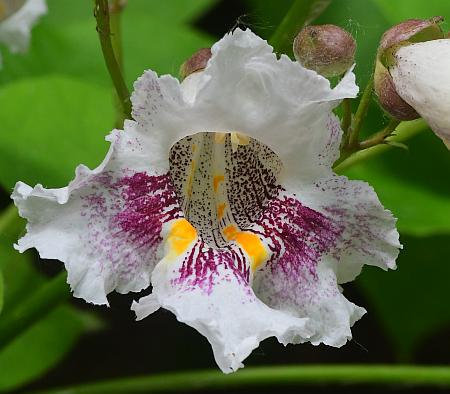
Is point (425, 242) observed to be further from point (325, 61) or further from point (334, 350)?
point (325, 61)

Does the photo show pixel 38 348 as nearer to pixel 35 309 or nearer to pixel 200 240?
pixel 35 309

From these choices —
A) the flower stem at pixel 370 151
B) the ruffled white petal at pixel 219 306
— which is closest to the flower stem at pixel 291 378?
the flower stem at pixel 370 151

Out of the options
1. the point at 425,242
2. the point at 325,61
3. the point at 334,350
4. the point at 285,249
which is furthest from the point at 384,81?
the point at 334,350

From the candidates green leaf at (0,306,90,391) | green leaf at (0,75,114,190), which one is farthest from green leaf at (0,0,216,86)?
green leaf at (0,306,90,391)

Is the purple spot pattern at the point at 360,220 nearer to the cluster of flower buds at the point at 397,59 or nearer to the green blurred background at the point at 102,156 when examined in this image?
the cluster of flower buds at the point at 397,59

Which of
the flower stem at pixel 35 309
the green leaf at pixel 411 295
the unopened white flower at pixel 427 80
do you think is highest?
the unopened white flower at pixel 427 80

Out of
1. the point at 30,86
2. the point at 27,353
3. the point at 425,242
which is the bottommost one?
the point at 425,242

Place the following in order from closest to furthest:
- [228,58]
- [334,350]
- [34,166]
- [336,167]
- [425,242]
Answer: [228,58], [336,167], [34,166], [425,242], [334,350]
